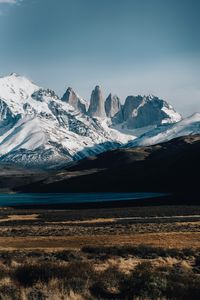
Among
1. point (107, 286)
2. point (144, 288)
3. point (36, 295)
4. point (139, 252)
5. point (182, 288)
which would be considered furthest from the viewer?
point (139, 252)

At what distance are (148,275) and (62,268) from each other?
4153 mm

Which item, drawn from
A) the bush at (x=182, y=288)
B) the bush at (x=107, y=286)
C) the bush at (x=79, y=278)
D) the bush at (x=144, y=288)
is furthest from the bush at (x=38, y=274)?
the bush at (x=182, y=288)

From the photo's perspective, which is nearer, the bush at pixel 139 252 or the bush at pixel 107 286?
the bush at pixel 107 286

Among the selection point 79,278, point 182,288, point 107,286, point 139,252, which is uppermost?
point 79,278

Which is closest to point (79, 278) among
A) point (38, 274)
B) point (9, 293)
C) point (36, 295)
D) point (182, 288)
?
point (38, 274)

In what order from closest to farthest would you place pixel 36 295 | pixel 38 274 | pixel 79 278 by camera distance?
pixel 36 295 → pixel 79 278 → pixel 38 274

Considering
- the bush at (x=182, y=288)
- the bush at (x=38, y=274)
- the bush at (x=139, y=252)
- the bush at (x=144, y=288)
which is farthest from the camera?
the bush at (x=139, y=252)

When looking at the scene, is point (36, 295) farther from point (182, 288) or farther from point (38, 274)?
point (182, 288)

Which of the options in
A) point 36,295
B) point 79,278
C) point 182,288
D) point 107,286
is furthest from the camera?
point 79,278

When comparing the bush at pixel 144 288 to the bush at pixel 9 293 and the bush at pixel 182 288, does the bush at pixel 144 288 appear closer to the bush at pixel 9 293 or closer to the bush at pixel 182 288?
the bush at pixel 182 288

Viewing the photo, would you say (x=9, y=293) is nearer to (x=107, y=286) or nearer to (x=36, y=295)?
(x=36, y=295)

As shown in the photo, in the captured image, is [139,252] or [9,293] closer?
[9,293]

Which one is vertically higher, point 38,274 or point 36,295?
point 38,274

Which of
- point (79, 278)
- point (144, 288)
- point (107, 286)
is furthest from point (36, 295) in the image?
point (144, 288)
